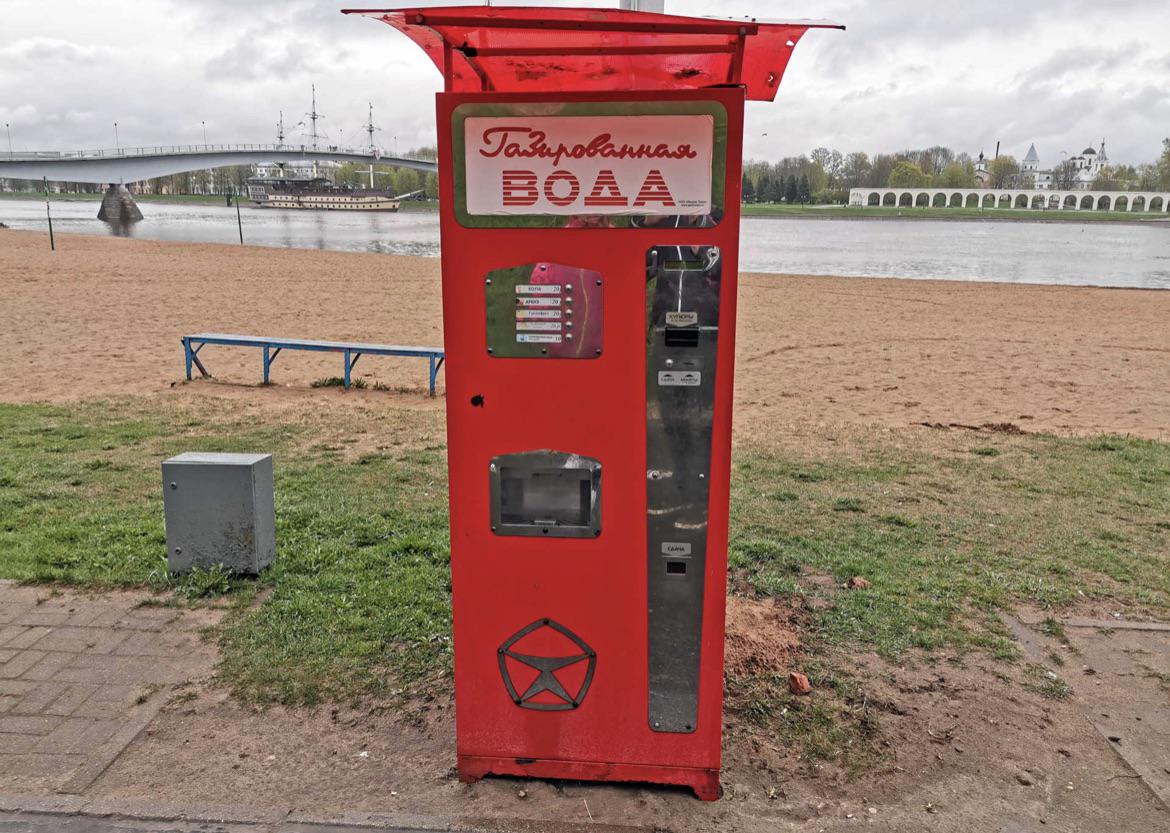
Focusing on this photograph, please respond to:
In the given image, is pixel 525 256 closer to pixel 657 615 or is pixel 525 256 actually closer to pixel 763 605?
pixel 657 615

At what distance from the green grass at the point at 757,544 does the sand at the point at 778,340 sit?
1716 mm

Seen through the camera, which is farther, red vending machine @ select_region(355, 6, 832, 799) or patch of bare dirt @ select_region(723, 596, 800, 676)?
patch of bare dirt @ select_region(723, 596, 800, 676)

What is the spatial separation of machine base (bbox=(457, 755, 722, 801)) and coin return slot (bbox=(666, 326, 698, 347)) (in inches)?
57.1

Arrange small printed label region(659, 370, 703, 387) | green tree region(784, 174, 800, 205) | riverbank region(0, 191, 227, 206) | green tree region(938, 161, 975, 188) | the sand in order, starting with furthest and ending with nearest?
green tree region(938, 161, 975, 188), riverbank region(0, 191, 227, 206), green tree region(784, 174, 800, 205), the sand, small printed label region(659, 370, 703, 387)

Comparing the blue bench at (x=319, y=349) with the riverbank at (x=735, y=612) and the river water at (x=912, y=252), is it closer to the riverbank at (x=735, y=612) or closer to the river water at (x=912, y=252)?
the riverbank at (x=735, y=612)

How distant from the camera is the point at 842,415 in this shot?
9.55 metres

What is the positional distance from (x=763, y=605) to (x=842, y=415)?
5.57 m

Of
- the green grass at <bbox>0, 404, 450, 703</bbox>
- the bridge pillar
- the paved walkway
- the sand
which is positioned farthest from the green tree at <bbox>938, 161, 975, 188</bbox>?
the paved walkway

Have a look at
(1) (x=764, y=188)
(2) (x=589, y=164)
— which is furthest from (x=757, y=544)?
(1) (x=764, y=188)

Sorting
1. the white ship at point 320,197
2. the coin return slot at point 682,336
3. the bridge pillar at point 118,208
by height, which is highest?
the white ship at point 320,197

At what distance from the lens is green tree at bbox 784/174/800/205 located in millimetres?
119625

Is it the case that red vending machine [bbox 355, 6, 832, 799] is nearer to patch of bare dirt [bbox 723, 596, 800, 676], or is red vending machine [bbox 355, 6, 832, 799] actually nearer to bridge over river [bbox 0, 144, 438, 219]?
patch of bare dirt [bbox 723, 596, 800, 676]

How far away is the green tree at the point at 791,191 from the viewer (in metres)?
120

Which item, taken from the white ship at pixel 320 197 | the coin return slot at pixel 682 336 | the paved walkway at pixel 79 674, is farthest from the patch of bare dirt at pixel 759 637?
the white ship at pixel 320 197
